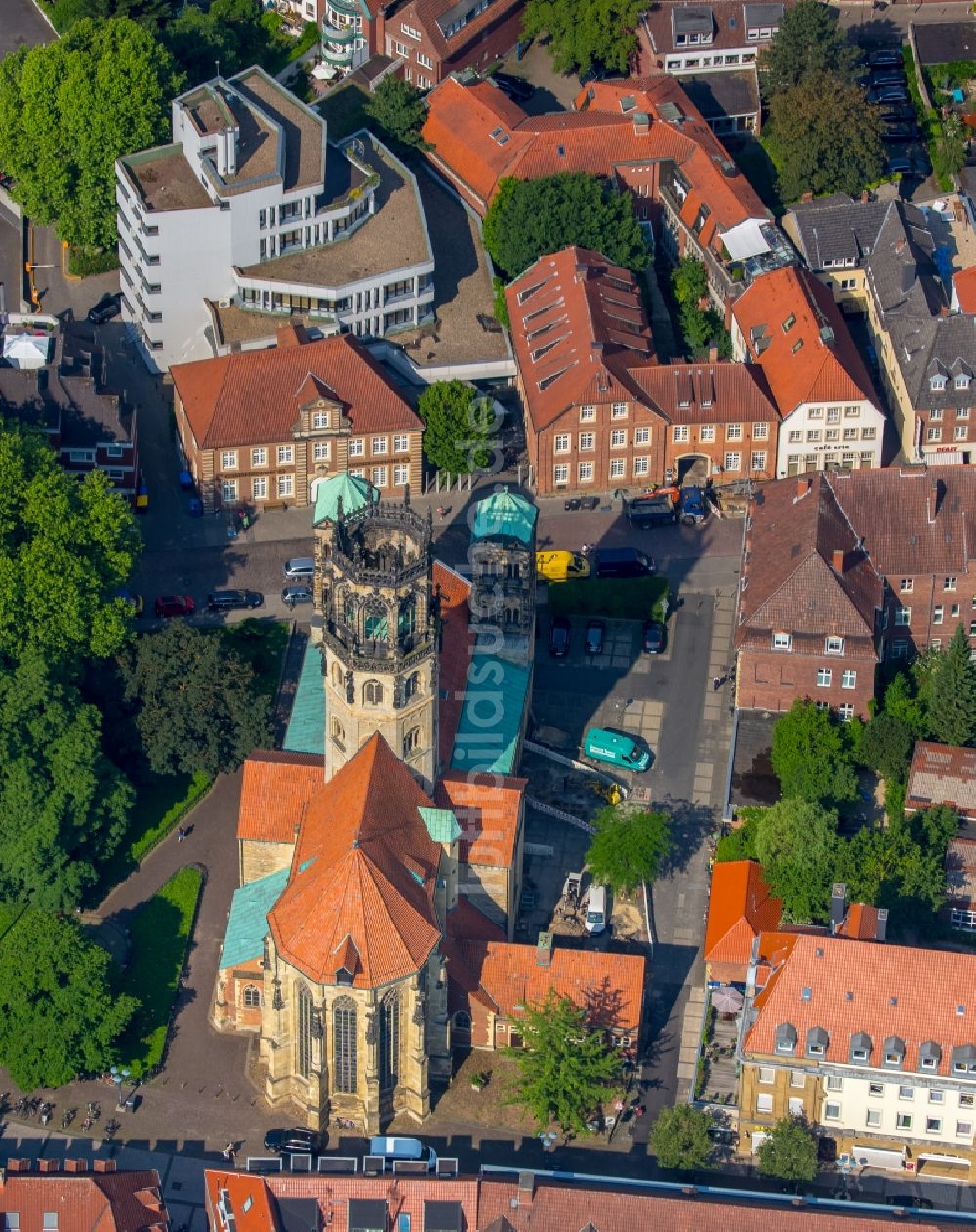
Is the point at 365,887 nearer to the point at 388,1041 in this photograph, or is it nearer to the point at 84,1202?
the point at 388,1041

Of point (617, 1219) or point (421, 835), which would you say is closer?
point (617, 1219)

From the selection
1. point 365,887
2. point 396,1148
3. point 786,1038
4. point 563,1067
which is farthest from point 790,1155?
point 365,887

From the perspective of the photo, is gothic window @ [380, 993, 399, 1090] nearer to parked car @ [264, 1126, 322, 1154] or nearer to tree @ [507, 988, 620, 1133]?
parked car @ [264, 1126, 322, 1154]

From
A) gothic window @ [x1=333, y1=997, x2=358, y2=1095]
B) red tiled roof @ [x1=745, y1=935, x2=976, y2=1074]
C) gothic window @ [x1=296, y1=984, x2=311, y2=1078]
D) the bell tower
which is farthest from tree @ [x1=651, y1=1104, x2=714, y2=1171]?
the bell tower

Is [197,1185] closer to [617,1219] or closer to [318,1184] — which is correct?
[318,1184]

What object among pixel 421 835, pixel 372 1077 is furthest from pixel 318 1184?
pixel 421 835

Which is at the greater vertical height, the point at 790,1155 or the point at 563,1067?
the point at 563,1067
